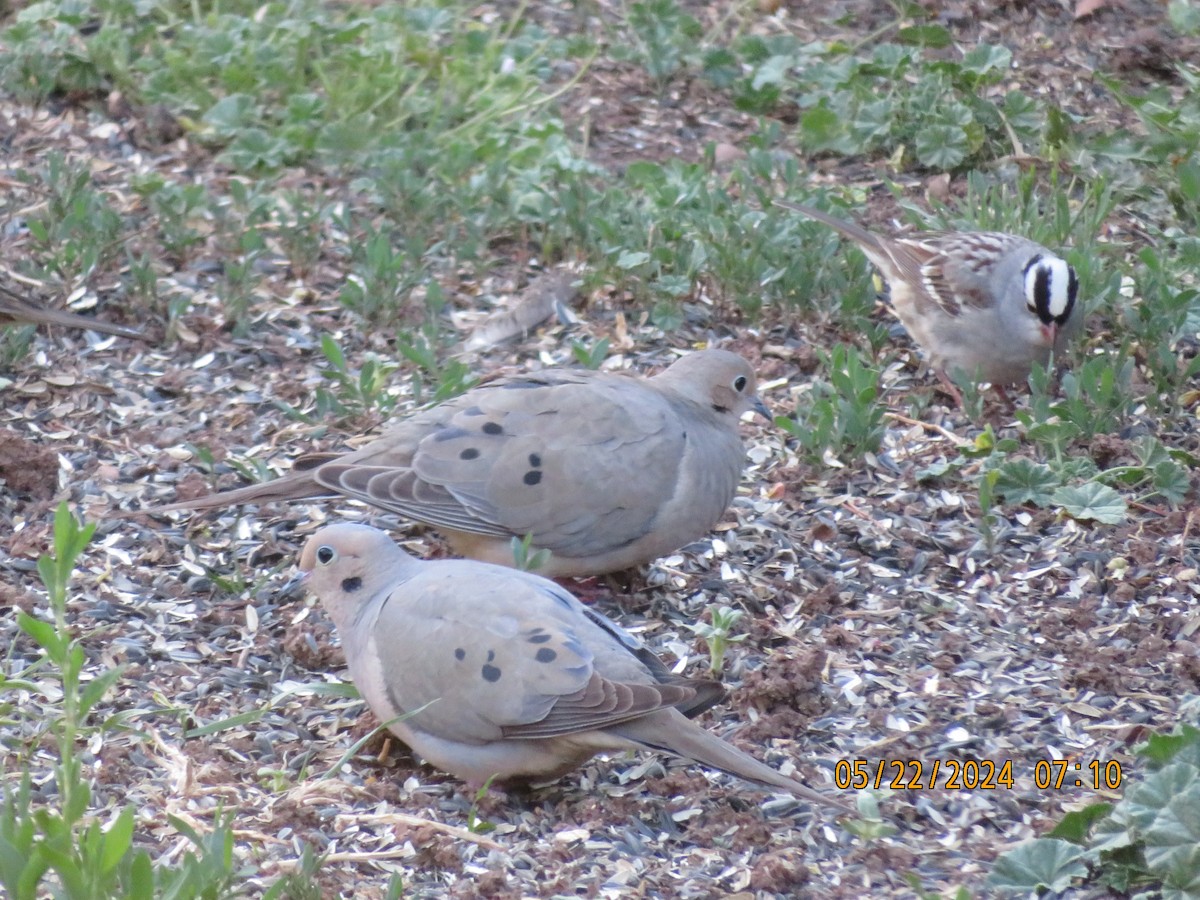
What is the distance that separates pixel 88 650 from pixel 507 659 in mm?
1260

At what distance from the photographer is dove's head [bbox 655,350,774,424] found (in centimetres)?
478

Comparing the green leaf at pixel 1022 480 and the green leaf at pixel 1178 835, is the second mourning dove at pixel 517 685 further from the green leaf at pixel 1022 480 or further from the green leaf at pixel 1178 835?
the green leaf at pixel 1022 480

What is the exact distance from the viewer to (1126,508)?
185 inches

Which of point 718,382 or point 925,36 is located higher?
point 925,36

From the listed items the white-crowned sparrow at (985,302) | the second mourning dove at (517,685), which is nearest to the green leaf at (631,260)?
the white-crowned sparrow at (985,302)

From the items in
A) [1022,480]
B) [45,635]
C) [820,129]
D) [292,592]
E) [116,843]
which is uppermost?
[45,635]

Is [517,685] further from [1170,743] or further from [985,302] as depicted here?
[985,302]

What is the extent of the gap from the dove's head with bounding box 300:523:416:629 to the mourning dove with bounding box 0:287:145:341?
5.83 feet

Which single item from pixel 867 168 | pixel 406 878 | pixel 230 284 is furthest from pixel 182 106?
pixel 406 878

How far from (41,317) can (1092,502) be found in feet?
11.2

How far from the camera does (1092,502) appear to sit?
4711 millimetres

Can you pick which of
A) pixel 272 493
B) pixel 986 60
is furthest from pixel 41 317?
pixel 986 60

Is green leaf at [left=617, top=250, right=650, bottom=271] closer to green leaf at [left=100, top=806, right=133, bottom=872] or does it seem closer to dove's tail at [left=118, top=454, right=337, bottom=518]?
dove's tail at [left=118, top=454, right=337, bottom=518]

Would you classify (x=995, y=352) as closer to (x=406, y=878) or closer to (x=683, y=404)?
(x=683, y=404)
